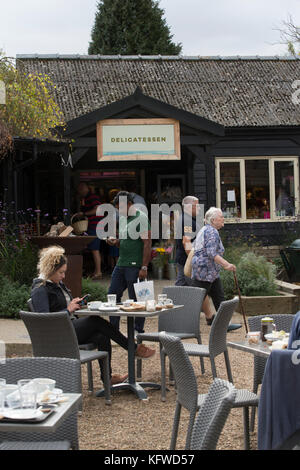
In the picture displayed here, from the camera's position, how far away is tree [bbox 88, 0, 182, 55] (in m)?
32.3

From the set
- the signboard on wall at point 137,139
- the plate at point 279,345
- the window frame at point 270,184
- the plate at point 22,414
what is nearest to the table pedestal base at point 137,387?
the plate at point 279,345

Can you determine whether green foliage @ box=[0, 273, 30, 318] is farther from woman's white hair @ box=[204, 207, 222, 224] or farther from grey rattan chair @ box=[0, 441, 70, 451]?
grey rattan chair @ box=[0, 441, 70, 451]

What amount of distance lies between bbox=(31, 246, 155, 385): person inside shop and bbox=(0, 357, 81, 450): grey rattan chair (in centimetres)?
175

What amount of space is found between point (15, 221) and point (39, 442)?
790cm

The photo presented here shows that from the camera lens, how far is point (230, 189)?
15539 millimetres

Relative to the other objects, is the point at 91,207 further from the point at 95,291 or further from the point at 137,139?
the point at 95,291

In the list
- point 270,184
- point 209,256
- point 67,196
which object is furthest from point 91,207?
point 209,256

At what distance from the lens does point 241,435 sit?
→ 16.5 ft

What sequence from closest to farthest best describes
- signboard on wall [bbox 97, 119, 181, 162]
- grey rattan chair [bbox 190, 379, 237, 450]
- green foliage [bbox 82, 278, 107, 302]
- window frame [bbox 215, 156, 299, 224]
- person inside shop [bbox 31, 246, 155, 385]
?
1. grey rattan chair [bbox 190, 379, 237, 450]
2. person inside shop [bbox 31, 246, 155, 385]
3. green foliage [bbox 82, 278, 107, 302]
4. signboard on wall [bbox 97, 119, 181, 162]
5. window frame [bbox 215, 156, 299, 224]

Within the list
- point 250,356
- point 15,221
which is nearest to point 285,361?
point 250,356

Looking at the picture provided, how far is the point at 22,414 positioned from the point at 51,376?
801 mm

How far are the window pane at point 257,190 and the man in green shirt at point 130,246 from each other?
830 cm

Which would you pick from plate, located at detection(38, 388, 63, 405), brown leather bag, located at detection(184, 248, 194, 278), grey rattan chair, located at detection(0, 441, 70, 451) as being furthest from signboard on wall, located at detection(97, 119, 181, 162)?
plate, located at detection(38, 388, 63, 405)
